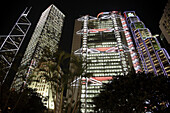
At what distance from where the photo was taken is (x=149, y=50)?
246ft

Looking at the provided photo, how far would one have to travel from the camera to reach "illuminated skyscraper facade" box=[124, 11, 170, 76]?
6562cm

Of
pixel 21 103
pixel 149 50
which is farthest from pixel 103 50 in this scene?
pixel 21 103

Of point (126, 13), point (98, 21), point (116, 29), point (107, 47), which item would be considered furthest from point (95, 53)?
point (126, 13)

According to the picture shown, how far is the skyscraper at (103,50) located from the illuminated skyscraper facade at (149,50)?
13484mm

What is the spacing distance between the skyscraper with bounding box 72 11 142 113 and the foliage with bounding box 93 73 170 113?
3701cm

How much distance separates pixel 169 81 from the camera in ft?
37.4

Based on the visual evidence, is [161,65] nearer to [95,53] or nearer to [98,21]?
[95,53]

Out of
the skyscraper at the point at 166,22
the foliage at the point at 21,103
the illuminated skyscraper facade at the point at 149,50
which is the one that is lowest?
the foliage at the point at 21,103

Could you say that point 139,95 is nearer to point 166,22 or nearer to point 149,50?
point 166,22

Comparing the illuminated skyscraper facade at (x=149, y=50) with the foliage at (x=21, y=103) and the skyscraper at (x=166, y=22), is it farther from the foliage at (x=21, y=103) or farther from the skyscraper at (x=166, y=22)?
the foliage at (x=21, y=103)

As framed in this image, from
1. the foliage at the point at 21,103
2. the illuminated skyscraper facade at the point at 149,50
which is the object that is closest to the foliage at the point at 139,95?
the foliage at the point at 21,103

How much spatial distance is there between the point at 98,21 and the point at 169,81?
252ft

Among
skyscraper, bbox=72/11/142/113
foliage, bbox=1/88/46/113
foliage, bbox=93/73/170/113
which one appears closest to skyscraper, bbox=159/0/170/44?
skyscraper, bbox=72/11/142/113

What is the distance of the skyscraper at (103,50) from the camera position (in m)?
54.2
